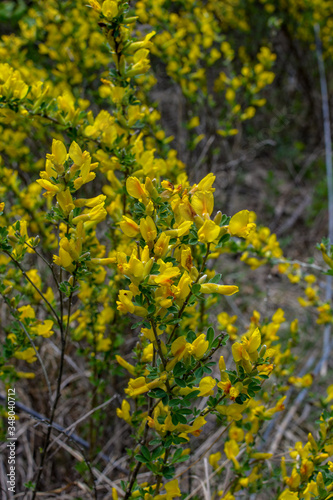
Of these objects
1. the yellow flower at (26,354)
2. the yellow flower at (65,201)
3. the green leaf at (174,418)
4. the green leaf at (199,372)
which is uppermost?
the yellow flower at (65,201)

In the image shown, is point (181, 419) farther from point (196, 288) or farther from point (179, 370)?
point (196, 288)

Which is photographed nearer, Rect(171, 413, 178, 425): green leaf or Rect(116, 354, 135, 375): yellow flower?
Result: Rect(171, 413, 178, 425): green leaf

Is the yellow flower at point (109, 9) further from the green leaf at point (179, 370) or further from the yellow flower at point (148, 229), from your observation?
the green leaf at point (179, 370)

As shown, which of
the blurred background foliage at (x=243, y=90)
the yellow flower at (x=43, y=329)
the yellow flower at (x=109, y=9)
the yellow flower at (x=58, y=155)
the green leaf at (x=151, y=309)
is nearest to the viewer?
the green leaf at (x=151, y=309)

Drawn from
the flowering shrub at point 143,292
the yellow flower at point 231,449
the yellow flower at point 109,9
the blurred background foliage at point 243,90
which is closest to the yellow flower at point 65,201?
the flowering shrub at point 143,292

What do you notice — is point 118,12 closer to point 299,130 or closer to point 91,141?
point 91,141

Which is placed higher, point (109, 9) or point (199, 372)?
point (109, 9)

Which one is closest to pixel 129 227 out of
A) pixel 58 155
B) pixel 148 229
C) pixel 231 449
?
pixel 148 229

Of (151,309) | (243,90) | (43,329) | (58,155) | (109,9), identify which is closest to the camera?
(151,309)

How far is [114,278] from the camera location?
5.01 ft

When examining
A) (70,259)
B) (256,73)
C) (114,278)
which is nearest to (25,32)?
(256,73)

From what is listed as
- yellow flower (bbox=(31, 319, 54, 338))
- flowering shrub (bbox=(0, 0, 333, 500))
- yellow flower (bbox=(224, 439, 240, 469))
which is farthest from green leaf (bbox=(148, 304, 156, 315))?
yellow flower (bbox=(224, 439, 240, 469))

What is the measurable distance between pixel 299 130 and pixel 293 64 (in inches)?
37.7

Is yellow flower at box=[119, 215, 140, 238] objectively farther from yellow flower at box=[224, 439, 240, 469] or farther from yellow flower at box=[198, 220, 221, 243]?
yellow flower at box=[224, 439, 240, 469]
